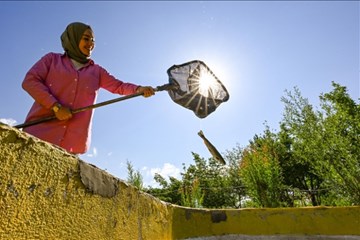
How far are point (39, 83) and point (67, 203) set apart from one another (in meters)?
1.33

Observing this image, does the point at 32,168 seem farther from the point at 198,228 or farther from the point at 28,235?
the point at 198,228

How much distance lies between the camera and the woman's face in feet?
7.78

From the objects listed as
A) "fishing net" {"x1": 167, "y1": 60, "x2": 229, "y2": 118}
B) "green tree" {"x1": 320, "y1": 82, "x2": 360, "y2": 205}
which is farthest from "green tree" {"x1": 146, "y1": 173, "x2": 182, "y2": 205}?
"fishing net" {"x1": 167, "y1": 60, "x2": 229, "y2": 118}

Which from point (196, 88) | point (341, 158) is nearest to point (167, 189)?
point (341, 158)

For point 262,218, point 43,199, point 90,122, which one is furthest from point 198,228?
point 43,199

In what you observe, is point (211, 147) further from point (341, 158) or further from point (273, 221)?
point (341, 158)

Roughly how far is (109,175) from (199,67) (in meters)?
1.83

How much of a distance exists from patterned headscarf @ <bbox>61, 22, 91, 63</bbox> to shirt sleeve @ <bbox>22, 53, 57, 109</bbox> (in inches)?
8.8

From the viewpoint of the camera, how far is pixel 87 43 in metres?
2.39

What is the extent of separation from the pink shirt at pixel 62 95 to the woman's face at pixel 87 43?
14 cm

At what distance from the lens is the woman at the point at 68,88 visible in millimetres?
1949

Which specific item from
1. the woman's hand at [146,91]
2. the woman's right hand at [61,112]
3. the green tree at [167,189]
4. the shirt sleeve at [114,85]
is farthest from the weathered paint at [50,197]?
the green tree at [167,189]

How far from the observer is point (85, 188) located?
3.42 feet

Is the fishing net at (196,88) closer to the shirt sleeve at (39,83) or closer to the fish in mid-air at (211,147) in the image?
the fish in mid-air at (211,147)
